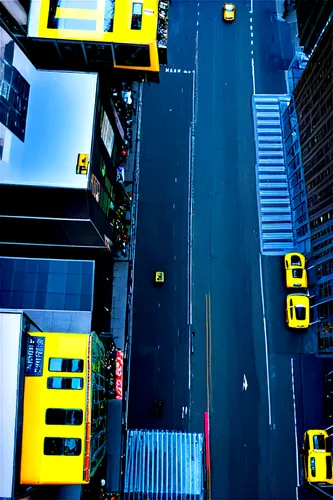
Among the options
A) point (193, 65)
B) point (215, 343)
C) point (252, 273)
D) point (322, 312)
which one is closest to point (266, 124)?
point (193, 65)

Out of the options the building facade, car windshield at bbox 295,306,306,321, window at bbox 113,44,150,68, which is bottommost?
car windshield at bbox 295,306,306,321

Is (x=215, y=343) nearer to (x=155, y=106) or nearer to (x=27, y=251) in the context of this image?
(x=27, y=251)

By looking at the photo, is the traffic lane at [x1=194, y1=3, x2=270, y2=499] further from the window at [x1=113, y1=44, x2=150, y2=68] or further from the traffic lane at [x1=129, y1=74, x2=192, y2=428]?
the window at [x1=113, y1=44, x2=150, y2=68]

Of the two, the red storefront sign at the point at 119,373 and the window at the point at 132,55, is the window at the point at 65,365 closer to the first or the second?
the red storefront sign at the point at 119,373

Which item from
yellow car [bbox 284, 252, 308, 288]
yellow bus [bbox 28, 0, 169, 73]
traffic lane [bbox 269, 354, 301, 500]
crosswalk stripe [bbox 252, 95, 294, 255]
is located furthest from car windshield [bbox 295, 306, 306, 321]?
yellow bus [bbox 28, 0, 169, 73]

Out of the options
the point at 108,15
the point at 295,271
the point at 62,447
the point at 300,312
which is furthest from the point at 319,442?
the point at 108,15

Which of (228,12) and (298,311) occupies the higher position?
(228,12)

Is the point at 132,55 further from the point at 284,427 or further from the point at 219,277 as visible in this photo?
the point at 284,427

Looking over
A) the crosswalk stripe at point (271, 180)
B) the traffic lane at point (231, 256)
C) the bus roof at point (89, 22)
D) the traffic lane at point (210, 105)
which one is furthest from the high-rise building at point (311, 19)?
the bus roof at point (89, 22)
